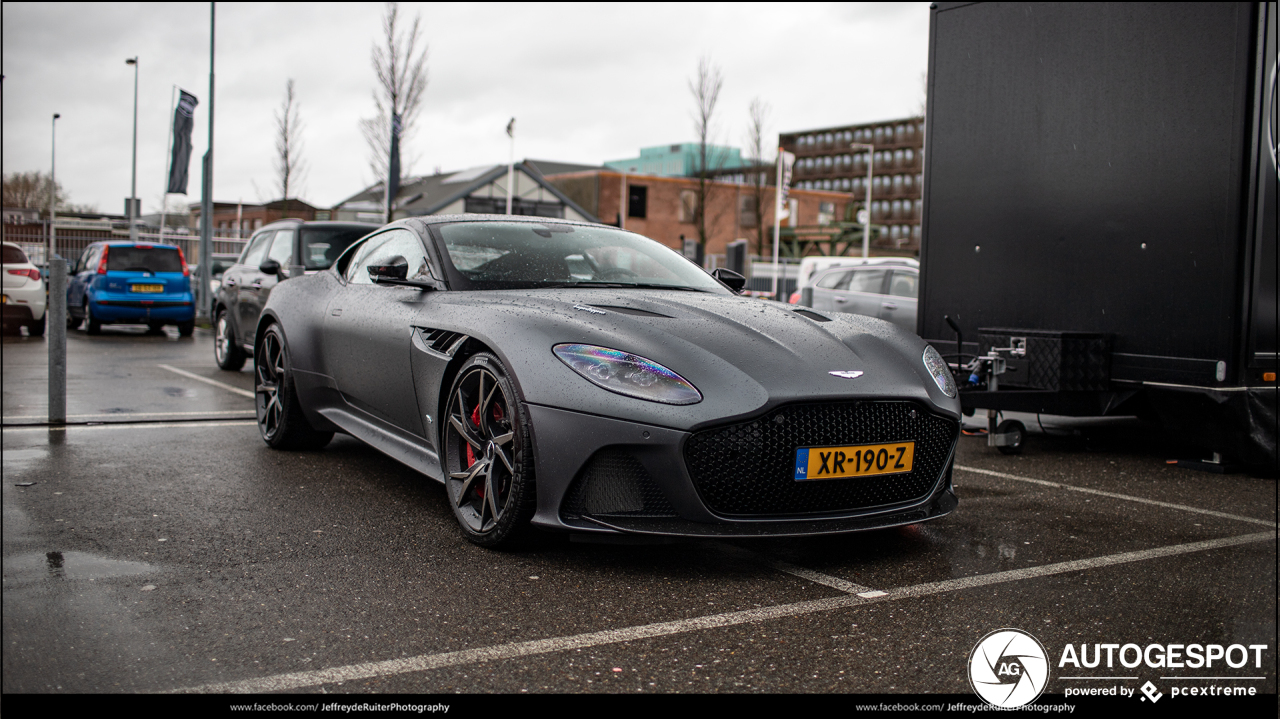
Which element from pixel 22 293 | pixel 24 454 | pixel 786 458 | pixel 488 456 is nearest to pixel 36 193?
pixel 22 293

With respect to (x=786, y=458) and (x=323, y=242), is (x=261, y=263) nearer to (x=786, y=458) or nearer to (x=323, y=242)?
(x=323, y=242)

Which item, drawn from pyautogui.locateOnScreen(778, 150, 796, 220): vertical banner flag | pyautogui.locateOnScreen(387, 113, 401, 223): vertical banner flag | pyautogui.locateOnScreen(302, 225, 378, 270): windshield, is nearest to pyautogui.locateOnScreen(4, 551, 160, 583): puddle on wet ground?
pyautogui.locateOnScreen(302, 225, 378, 270): windshield

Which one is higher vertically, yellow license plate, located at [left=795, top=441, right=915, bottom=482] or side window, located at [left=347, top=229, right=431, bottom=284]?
side window, located at [left=347, top=229, right=431, bottom=284]

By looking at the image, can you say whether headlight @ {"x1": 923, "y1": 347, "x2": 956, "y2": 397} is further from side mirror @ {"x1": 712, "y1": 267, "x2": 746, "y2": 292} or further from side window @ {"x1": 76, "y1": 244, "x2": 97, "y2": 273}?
side window @ {"x1": 76, "y1": 244, "x2": 97, "y2": 273}

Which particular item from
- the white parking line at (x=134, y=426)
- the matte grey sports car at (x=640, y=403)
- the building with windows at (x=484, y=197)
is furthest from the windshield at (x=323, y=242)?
the building with windows at (x=484, y=197)

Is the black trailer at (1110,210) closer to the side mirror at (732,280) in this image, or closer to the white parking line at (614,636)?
the side mirror at (732,280)

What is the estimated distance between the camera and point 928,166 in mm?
7691

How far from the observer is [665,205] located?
200 ft

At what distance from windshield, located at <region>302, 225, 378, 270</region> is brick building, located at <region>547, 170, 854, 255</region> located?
47.2 metres

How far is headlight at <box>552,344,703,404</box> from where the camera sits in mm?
3484

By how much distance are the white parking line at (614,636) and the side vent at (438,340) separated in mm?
1551

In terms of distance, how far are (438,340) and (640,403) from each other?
3.97 ft

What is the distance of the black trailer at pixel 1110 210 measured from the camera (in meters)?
5.84

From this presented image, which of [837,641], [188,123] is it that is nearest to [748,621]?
[837,641]
